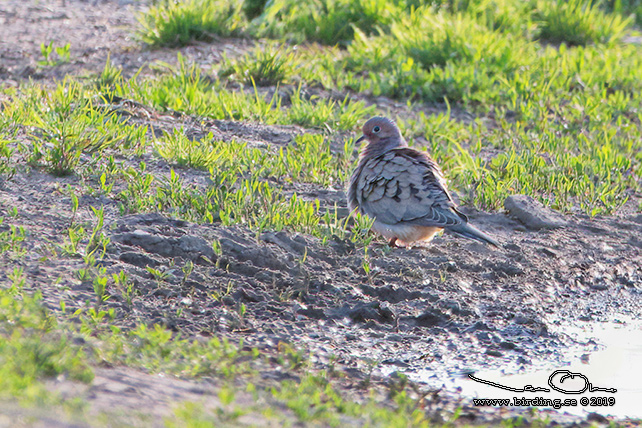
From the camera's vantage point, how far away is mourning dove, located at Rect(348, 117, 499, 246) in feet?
17.0

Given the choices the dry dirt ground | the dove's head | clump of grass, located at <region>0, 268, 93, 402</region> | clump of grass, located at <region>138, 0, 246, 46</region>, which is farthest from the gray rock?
clump of grass, located at <region>138, 0, 246, 46</region>

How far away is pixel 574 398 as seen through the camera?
3803 millimetres

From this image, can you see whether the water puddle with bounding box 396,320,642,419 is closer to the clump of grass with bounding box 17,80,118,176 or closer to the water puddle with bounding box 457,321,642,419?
the water puddle with bounding box 457,321,642,419

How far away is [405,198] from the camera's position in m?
5.34

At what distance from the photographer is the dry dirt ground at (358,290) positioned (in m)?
3.96

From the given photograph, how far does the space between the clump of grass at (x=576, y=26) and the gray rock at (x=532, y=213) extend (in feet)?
17.1

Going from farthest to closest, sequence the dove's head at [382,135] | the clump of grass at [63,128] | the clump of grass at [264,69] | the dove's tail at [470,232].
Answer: the clump of grass at [264,69], the dove's head at [382,135], the clump of grass at [63,128], the dove's tail at [470,232]

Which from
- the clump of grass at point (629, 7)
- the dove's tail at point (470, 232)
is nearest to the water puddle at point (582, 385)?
the dove's tail at point (470, 232)

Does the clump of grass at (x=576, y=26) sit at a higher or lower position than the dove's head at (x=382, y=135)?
higher

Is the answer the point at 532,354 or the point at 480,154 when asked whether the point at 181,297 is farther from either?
the point at 480,154

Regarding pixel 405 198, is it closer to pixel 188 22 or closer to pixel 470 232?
pixel 470 232

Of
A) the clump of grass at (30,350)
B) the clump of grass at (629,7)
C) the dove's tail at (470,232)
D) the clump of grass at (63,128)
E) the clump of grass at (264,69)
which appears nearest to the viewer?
the clump of grass at (30,350)

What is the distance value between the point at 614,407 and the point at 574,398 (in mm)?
182

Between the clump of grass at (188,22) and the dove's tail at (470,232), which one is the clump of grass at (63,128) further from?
the dove's tail at (470,232)
